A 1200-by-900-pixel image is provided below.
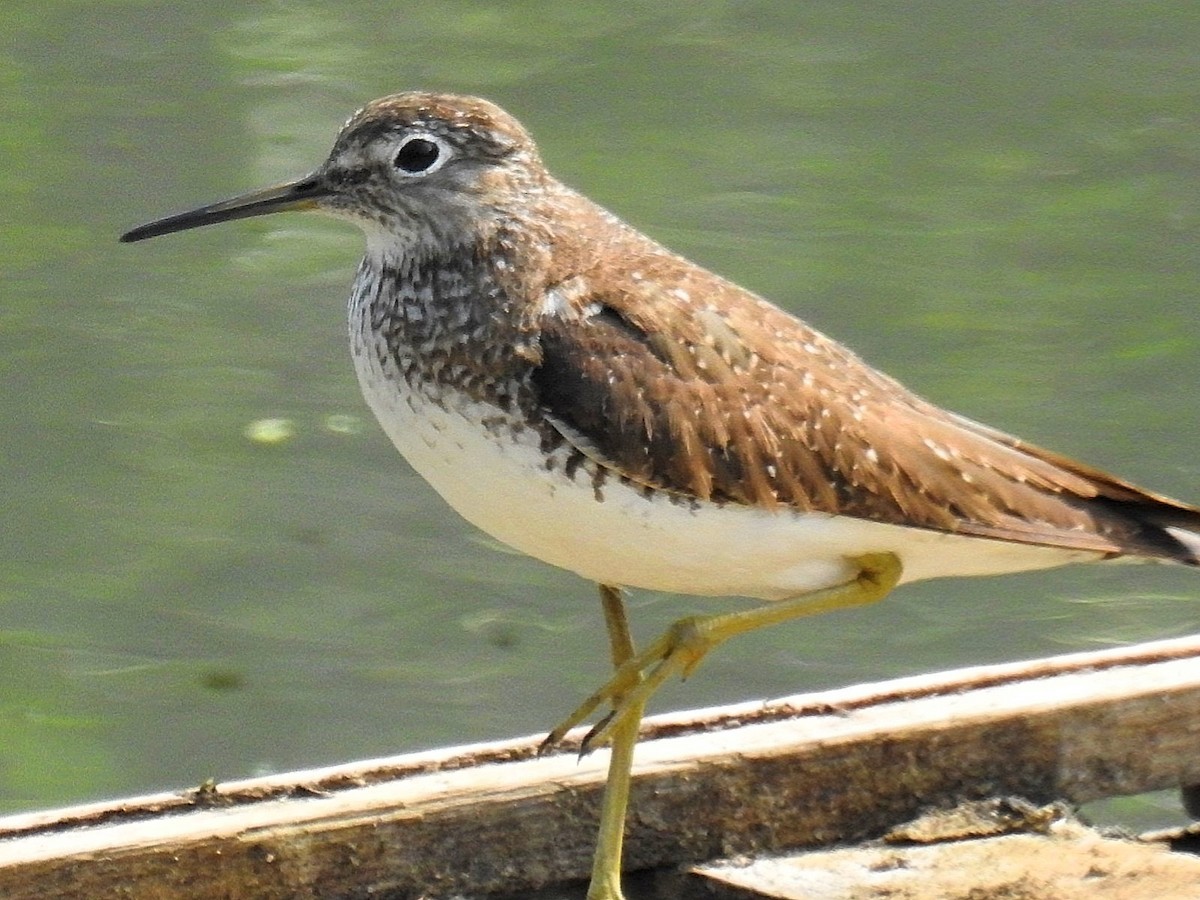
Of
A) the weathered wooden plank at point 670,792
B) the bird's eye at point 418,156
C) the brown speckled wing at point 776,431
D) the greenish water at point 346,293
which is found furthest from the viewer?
the greenish water at point 346,293

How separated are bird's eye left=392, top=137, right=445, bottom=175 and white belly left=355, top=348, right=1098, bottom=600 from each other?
434 mm

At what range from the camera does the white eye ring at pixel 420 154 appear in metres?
4.73

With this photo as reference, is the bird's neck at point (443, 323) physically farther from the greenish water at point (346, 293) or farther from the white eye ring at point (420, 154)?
the greenish water at point (346, 293)

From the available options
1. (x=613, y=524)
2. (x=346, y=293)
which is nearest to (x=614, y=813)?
(x=613, y=524)

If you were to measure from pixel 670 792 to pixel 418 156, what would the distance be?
142 centimetres

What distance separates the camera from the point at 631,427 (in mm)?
4324

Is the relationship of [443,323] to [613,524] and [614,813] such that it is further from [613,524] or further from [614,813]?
[614,813]

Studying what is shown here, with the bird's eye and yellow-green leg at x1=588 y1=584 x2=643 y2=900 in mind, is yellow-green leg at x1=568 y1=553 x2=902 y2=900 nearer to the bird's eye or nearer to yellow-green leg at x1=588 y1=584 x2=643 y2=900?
yellow-green leg at x1=588 y1=584 x2=643 y2=900

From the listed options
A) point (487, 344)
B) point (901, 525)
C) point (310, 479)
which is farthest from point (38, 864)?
point (310, 479)

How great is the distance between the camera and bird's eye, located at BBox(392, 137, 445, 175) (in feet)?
15.5

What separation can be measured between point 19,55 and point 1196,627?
624 cm

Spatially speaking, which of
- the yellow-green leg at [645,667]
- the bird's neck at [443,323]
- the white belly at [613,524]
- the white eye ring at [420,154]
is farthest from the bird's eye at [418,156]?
the yellow-green leg at [645,667]

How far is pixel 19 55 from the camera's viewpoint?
1073cm

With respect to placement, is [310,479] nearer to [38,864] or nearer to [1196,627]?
[1196,627]
